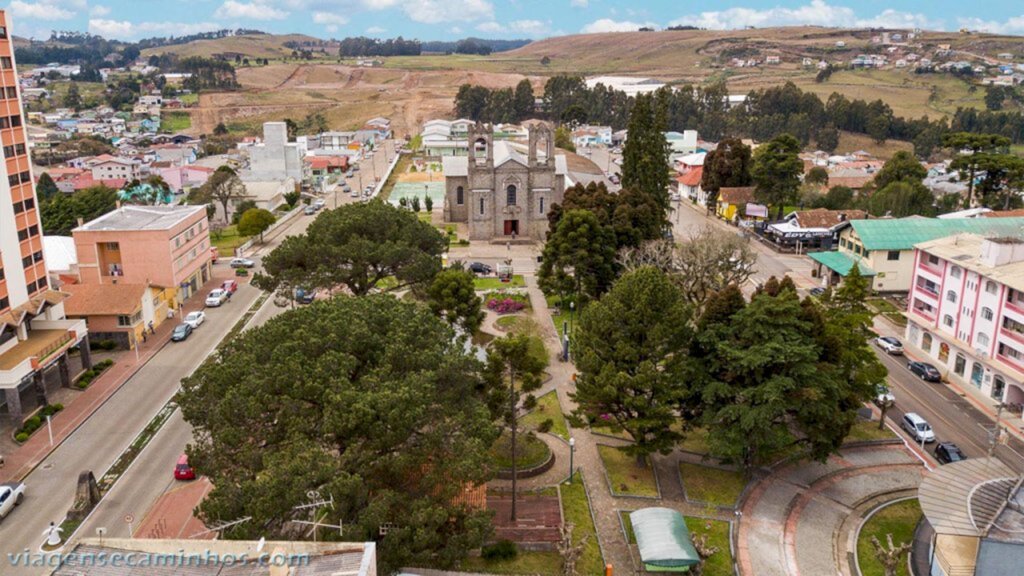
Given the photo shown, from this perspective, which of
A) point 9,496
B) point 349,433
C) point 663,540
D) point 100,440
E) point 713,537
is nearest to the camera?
point 349,433

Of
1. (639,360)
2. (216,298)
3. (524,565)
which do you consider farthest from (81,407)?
(639,360)

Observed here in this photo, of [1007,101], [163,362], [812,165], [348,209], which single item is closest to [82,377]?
[163,362]

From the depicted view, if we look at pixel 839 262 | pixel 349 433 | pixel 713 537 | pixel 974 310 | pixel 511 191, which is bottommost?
pixel 713 537

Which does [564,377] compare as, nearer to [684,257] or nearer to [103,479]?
[684,257]

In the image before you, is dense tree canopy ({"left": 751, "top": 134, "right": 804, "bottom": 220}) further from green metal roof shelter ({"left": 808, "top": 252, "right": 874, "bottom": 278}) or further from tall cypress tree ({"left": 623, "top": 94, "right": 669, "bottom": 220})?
green metal roof shelter ({"left": 808, "top": 252, "right": 874, "bottom": 278})

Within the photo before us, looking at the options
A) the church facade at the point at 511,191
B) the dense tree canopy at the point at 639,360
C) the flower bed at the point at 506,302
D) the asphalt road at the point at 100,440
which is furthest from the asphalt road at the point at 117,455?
the church facade at the point at 511,191

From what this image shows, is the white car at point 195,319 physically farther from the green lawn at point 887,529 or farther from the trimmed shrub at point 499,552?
the green lawn at point 887,529

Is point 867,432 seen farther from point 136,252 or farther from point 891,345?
point 136,252
